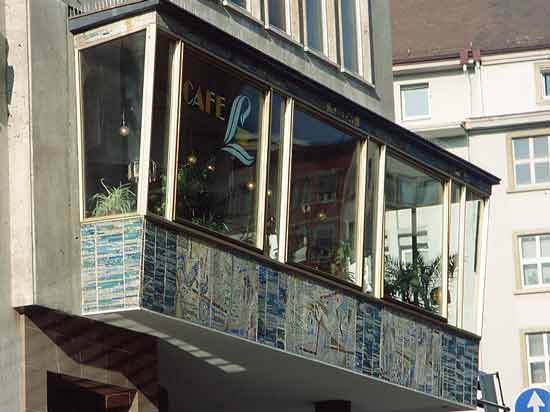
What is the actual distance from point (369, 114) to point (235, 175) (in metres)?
3.90

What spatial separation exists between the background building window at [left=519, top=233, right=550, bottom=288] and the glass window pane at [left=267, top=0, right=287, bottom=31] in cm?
2986

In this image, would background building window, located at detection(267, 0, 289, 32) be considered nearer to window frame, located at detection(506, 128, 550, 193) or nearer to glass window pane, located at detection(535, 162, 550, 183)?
window frame, located at detection(506, 128, 550, 193)

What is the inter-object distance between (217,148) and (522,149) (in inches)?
1404

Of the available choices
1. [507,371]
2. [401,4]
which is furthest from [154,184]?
[401,4]

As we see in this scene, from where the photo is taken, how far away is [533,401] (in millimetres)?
23969

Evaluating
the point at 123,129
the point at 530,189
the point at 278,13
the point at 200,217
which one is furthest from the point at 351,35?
the point at 530,189

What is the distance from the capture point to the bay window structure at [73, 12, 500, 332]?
17.6m

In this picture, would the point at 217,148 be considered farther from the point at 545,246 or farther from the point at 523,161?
the point at 523,161

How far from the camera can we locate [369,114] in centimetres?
2239

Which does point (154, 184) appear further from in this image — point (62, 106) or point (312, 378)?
point (312, 378)

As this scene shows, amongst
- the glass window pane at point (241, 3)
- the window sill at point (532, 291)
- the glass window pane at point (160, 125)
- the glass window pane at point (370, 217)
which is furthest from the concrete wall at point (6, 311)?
the window sill at point (532, 291)

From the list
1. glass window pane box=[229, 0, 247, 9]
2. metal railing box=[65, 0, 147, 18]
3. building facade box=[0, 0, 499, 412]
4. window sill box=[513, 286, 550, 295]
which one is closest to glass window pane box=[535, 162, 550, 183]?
window sill box=[513, 286, 550, 295]

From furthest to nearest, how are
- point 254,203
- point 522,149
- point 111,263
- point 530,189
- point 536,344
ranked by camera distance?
point 522,149
point 530,189
point 536,344
point 254,203
point 111,263

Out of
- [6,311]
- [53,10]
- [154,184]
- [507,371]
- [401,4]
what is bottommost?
[507,371]
